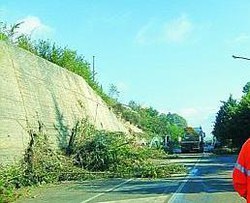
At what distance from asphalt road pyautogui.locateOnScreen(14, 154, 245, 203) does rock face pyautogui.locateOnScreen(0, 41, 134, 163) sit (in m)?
2.82

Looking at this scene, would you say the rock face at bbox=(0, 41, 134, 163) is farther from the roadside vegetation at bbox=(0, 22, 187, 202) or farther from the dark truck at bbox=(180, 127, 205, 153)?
the dark truck at bbox=(180, 127, 205, 153)

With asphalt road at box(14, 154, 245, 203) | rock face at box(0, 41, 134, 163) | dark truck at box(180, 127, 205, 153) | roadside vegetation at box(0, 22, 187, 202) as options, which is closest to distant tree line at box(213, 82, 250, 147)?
dark truck at box(180, 127, 205, 153)

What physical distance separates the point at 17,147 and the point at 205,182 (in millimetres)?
6725

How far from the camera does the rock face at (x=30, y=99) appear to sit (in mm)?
21086

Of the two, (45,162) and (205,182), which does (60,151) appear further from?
(205,182)

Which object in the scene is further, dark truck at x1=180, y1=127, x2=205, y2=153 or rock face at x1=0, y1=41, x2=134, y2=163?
dark truck at x1=180, y1=127, x2=205, y2=153

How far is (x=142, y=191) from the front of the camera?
17438 mm

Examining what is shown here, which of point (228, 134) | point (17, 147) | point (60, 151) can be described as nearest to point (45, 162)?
point (17, 147)

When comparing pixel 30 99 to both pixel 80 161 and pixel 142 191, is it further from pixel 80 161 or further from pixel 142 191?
pixel 142 191

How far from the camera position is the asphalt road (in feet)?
50.0

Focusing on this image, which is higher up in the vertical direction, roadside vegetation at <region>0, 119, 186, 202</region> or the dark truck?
the dark truck

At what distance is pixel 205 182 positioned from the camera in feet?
67.9

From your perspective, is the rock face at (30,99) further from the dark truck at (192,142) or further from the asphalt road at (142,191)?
the dark truck at (192,142)

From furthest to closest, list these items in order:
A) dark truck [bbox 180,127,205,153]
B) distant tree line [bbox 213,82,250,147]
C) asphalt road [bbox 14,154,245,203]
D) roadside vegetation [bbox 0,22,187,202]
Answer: dark truck [bbox 180,127,205,153] < distant tree line [bbox 213,82,250,147] < roadside vegetation [bbox 0,22,187,202] < asphalt road [bbox 14,154,245,203]
